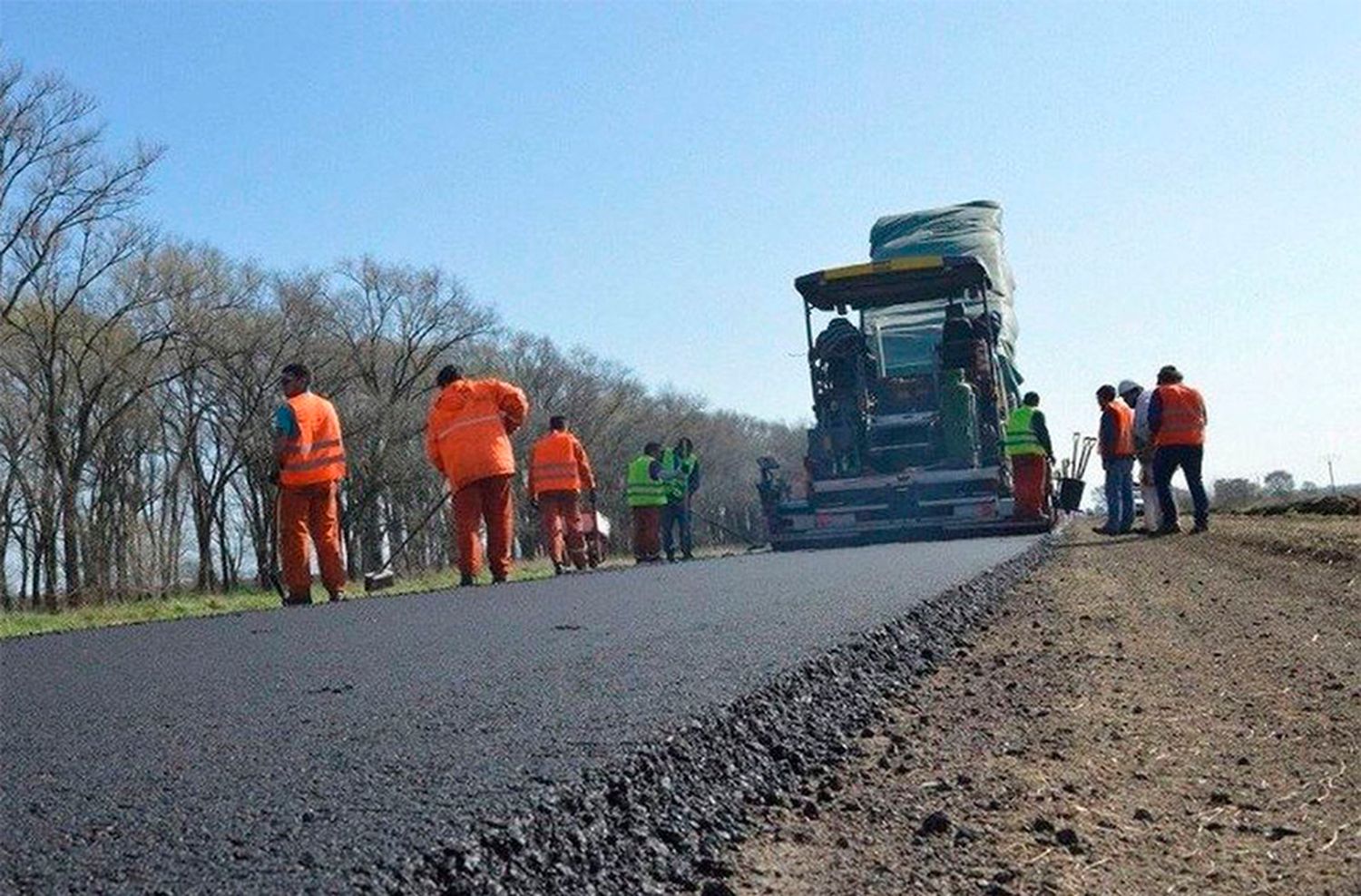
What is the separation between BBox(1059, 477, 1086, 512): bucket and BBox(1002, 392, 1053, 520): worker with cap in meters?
3.47

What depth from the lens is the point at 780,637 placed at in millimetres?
4746

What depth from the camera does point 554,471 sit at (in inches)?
518

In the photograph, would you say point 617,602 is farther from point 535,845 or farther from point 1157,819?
point 535,845

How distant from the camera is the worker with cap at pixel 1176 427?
13211mm

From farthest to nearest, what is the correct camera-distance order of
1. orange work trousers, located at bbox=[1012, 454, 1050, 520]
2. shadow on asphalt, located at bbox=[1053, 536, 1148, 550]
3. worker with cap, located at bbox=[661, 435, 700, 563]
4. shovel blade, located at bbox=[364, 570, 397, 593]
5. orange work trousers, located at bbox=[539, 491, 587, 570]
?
worker with cap, located at bbox=[661, 435, 700, 563], orange work trousers, located at bbox=[1012, 454, 1050, 520], orange work trousers, located at bbox=[539, 491, 587, 570], shadow on asphalt, located at bbox=[1053, 536, 1148, 550], shovel blade, located at bbox=[364, 570, 397, 593]

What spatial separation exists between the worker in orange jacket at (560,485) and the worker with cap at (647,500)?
4.21 m

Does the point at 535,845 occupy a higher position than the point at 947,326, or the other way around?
the point at 947,326

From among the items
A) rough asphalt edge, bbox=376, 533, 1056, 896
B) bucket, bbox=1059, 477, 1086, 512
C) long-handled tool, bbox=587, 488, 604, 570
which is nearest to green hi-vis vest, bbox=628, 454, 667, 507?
long-handled tool, bbox=587, 488, 604, 570

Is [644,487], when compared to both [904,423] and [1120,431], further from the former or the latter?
[1120,431]

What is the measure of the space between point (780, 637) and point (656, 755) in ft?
6.65

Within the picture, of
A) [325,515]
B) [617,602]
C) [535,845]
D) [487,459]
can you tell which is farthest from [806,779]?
[487,459]

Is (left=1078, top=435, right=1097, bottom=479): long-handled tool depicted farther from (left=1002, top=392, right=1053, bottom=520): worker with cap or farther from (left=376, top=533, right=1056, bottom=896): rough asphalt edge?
(left=376, top=533, right=1056, bottom=896): rough asphalt edge

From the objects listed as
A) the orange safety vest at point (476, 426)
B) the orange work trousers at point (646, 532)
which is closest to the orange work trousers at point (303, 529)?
the orange safety vest at point (476, 426)

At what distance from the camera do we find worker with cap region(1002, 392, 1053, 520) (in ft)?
50.4
